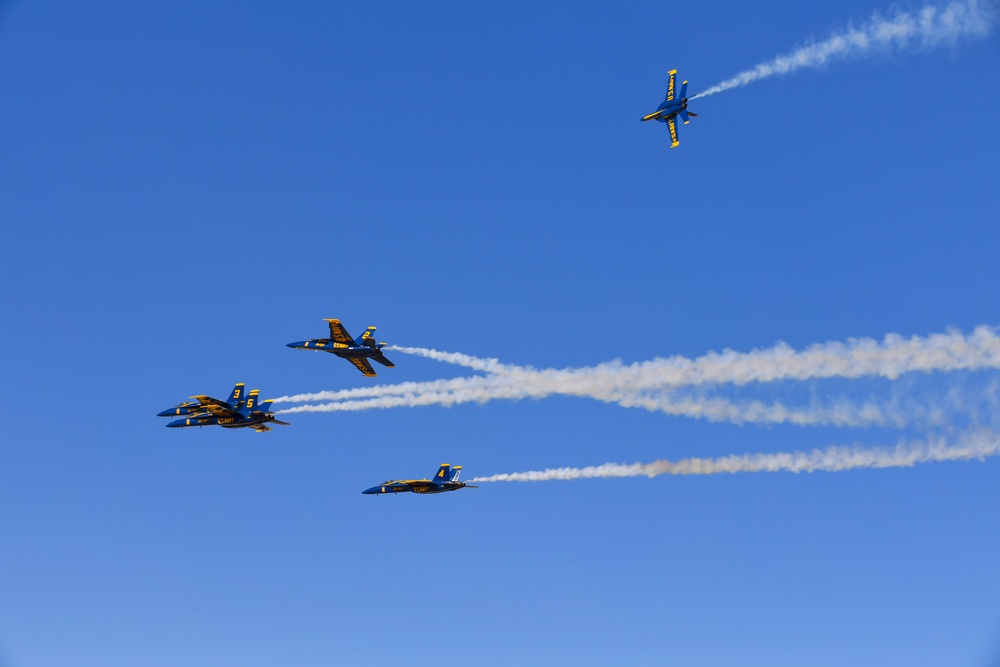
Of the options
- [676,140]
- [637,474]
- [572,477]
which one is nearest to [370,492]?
[572,477]

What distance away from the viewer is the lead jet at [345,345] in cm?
7306

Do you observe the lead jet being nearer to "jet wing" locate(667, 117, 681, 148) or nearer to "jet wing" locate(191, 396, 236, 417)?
"jet wing" locate(191, 396, 236, 417)

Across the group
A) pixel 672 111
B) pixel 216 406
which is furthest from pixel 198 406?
pixel 672 111

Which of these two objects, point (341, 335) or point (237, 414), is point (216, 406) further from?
point (341, 335)

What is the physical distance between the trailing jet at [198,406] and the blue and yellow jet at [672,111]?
40.0m

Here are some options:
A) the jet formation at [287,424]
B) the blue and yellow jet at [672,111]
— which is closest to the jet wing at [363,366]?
the jet formation at [287,424]

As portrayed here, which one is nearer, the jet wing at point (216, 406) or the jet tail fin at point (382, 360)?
the jet wing at point (216, 406)

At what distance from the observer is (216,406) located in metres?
70.3

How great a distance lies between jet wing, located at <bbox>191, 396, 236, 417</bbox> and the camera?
69625 mm

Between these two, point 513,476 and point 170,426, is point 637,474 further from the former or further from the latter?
point 170,426

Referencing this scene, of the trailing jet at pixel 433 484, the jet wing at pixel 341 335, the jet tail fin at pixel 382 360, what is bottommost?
the trailing jet at pixel 433 484

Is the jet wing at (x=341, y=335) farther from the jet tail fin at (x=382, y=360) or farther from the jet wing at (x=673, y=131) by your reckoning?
the jet wing at (x=673, y=131)

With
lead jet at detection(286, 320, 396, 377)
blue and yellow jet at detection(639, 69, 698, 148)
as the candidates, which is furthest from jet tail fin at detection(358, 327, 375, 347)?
blue and yellow jet at detection(639, 69, 698, 148)

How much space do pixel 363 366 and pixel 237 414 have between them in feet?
34.6
